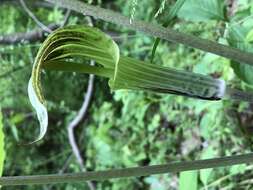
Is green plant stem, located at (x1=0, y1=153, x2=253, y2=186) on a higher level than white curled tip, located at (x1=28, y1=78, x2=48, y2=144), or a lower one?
lower

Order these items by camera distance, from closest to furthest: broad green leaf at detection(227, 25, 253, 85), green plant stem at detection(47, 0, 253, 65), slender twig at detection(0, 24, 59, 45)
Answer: green plant stem at detection(47, 0, 253, 65) → broad green leaf at detection(227, 25, 253, 85) → slender twig at detection(0, 24, 59, 45)

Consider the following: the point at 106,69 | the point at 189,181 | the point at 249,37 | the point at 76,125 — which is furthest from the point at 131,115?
the point at 106,69

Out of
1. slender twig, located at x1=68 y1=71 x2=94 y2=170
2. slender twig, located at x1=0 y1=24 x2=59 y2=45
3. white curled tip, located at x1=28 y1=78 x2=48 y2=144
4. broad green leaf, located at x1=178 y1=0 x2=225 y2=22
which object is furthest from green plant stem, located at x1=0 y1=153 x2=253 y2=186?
slender twig, located at x1=68 y1=71 x2=94 y2=170

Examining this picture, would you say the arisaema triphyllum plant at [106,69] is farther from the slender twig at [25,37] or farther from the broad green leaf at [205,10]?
the slender twig at [25,37]

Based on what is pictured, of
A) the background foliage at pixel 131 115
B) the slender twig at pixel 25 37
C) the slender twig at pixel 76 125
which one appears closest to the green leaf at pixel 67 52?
the background foliage at pixel 131 115

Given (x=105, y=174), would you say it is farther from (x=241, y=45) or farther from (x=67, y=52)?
(x=241, y=45)

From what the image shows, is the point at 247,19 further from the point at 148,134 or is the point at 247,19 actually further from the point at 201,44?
the point at 148,134

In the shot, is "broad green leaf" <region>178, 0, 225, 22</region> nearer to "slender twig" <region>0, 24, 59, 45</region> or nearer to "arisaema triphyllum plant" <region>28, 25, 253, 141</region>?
"arisaema triphyllum plant" <region>28, 25, 253, 141</region>
